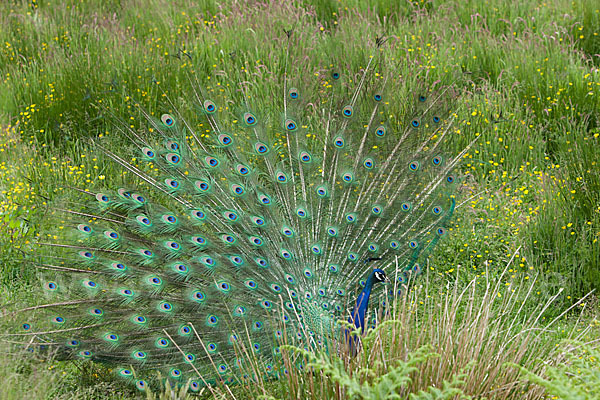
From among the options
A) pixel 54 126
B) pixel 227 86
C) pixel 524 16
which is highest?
pixel 524 16

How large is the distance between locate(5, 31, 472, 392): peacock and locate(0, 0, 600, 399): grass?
276 millimetres

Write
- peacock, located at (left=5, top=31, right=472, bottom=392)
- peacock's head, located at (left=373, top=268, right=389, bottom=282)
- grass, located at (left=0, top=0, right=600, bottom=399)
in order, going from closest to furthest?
grass, located at (left=0, top=0, right=600, bottom=399) → peacock, located at (left=5, top=31, right=472, bottom=392) → peacock's head, located at (left=373, top=268, right=389, bottom=282)

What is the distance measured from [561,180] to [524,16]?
4160 millimetres

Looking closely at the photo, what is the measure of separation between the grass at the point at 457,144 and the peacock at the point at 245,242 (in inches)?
10.9

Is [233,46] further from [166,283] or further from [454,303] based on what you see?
[454,303]

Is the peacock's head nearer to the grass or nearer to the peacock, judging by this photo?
the peacock

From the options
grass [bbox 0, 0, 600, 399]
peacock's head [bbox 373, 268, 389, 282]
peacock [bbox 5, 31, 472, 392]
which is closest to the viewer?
grass [bbox 0, 0, 600, 399]

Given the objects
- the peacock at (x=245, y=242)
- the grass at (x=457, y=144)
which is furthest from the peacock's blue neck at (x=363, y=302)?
the grass at (x=457, y=144)

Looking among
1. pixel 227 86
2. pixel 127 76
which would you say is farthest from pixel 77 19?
pixel 227 86

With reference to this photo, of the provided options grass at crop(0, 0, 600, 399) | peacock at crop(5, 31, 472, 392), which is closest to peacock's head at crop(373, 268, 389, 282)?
peacock at crop(5, 31, 472, 392)

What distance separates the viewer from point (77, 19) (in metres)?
9.59

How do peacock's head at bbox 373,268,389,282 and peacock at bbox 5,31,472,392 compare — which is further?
peacock's head at bbox 373,268,389,282

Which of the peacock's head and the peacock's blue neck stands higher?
the peacock's head

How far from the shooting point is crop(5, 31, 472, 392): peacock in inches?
171
